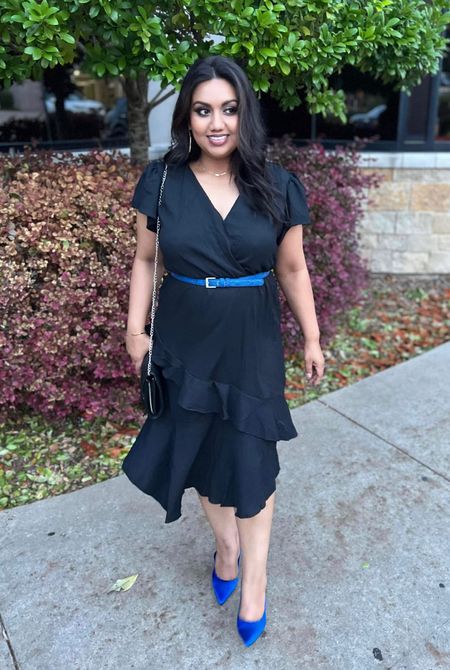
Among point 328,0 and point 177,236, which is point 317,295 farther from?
point 177,236

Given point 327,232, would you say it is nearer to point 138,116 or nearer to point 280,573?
point 138,116

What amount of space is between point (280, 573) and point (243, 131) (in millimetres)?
1690

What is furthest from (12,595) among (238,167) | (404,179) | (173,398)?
(404,179)

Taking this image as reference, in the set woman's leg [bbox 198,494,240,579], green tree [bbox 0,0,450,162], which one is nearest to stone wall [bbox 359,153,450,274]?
green tree [bbox 0,0,450,162]

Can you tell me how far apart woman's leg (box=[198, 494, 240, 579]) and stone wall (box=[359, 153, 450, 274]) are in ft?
12.8

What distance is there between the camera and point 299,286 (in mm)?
1952

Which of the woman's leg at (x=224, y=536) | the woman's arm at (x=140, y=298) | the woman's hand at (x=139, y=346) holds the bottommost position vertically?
the woman's leg at (x=224, y=536)

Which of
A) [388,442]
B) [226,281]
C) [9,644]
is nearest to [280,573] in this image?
[9,644]

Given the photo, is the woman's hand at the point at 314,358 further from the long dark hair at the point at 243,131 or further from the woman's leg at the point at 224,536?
the woman's leg at the point at 224,536

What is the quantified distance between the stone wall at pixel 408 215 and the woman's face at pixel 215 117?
12.5 ft

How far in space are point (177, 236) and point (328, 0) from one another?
161cm

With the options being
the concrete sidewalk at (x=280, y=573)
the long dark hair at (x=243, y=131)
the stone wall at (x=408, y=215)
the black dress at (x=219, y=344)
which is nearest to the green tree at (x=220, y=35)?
the long dark hair at (x=243, y=131)

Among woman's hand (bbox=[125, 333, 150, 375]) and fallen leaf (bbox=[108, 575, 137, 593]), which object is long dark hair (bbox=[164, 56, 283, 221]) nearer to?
woman's hand (bbox=[125, 333, 150, 375])

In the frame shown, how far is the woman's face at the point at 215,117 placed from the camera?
65.4 inches
